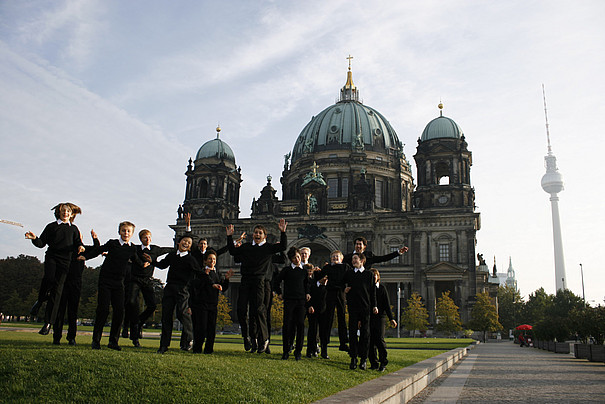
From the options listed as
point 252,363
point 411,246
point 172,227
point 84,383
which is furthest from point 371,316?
point 172,227

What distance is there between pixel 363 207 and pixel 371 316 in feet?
177

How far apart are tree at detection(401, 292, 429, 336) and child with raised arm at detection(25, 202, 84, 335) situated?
46.8 metres

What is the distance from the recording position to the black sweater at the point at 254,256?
1099cm

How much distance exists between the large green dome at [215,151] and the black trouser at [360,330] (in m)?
64.7

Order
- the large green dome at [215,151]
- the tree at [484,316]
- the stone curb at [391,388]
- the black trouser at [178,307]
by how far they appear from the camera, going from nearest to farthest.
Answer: the stone curb at [391,388]
the black trouser at [178,307]
the tree at [484,316]
the large green dome at [215,151]

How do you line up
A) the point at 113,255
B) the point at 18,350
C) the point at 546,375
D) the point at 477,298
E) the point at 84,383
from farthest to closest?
the point at 477,298
the point at 546,375
the point at 113,255
the point at 18,350
the point at 84,383

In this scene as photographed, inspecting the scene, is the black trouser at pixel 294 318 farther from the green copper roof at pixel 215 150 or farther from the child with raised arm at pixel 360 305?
the green copper roof at pixel 215 150

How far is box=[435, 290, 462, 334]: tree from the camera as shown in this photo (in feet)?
174

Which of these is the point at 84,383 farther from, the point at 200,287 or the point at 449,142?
the point at 449,142

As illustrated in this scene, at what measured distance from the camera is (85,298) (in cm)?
8094

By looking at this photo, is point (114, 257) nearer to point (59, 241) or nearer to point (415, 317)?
point (59, 241)

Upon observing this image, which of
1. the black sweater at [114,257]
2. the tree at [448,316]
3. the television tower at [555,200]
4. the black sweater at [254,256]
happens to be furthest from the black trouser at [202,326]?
the television tower at [555,200]

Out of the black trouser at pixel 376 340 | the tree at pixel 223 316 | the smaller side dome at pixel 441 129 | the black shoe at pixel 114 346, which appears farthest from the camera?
the smaller side dome at pixel 441 129

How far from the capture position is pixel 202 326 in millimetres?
10531
